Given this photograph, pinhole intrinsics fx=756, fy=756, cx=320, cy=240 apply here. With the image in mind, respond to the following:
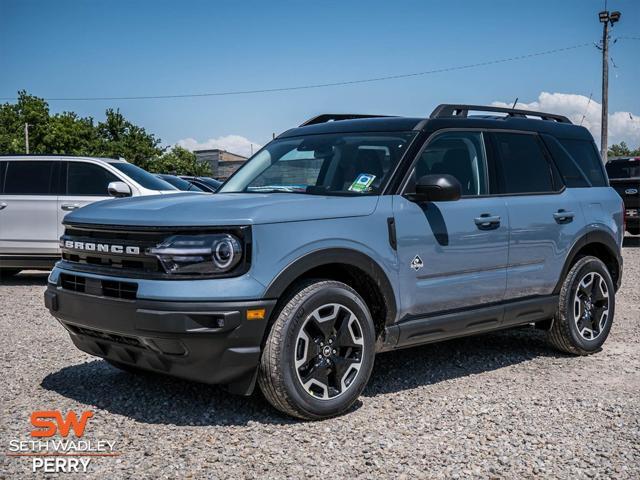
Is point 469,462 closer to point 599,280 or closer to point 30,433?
point 30,433

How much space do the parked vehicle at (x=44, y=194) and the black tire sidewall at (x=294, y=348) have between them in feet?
21.3

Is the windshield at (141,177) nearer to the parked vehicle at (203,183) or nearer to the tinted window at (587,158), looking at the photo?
the parked vehicle at (203,183)

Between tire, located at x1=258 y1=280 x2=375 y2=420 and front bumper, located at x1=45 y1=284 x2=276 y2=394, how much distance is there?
131 millimetres

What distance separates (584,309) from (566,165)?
123cm

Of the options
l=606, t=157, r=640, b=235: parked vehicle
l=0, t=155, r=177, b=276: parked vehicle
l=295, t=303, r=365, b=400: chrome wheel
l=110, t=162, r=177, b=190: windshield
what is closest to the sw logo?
l=295, t=303, r=365, b=400: chrome wheel

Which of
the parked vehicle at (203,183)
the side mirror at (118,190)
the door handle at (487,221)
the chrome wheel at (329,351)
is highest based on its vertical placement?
the door handle at (487,221)

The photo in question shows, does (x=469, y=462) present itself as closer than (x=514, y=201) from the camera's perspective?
Yes

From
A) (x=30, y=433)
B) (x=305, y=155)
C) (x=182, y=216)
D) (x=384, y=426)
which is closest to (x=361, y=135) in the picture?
(x=305, y=155)

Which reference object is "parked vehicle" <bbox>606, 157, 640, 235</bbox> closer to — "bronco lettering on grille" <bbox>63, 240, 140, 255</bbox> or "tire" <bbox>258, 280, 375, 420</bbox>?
"tire" <bbox>258, 280, 375, 420</bbox>

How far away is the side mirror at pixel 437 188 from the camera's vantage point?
4838 millimetres

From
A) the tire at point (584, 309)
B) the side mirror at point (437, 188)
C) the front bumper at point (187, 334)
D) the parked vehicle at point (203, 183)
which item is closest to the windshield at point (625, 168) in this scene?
the parked vehicle at point (203, 183)

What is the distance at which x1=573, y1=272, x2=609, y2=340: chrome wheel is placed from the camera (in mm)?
6316

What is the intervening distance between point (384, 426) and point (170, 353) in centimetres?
131

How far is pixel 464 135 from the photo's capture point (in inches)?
220
